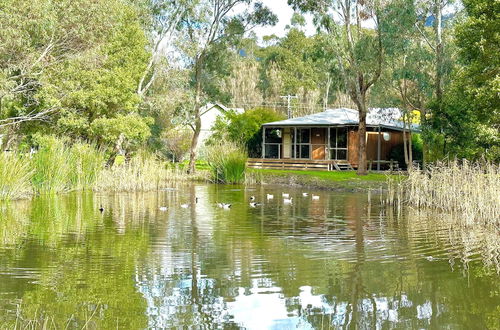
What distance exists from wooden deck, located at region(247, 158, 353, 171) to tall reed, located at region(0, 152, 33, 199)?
17193mm

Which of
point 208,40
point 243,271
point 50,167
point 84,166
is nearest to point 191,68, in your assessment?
point 208,40

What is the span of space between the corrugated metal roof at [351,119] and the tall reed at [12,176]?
17.8 meters

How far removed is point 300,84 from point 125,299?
51664mm

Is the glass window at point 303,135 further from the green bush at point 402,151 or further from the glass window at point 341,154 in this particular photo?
the green bush at point 402,151

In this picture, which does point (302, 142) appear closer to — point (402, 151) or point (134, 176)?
point (402, 151)

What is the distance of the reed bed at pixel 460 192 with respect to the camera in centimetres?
1317

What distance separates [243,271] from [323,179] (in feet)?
59.5

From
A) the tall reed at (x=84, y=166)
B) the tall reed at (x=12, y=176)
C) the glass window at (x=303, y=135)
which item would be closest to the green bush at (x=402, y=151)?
the glass window at (x=303, y=135)

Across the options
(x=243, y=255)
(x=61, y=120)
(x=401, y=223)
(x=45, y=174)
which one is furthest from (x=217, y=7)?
(x=243, y=255)

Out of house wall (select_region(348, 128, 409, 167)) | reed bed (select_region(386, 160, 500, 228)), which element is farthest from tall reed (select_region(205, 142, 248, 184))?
reed bed (select_region(386, 160, 500, 228))

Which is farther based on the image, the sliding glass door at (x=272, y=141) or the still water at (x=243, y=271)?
the sliding glass door at (x=272, y=141)

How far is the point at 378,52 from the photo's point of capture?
27.5 metres

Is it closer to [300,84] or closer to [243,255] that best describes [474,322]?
[243,255]

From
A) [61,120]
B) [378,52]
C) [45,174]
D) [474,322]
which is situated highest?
[378,52]
